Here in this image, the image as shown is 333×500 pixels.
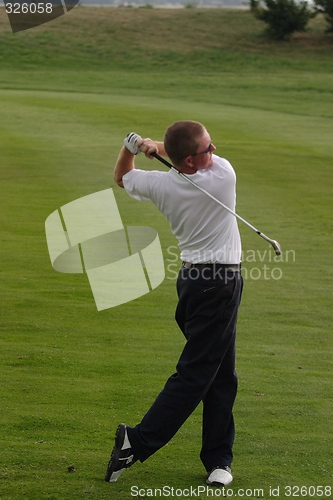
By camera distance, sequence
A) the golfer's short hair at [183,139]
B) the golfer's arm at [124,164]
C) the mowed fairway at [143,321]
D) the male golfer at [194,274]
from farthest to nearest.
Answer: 1. the mowed fairway at [143,321]
2. the golfer's arm at [124,164]
3. the male golfer at [194,274]
4. the golfer's short hair at [183,139]

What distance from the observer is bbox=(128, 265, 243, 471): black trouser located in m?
4.55

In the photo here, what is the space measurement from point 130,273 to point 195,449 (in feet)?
14.0

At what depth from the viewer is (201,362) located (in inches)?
181

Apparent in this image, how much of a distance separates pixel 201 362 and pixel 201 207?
2.58 ft

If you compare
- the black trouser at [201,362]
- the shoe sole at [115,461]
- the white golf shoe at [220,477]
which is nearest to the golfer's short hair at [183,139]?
the black trouser at [201,362]

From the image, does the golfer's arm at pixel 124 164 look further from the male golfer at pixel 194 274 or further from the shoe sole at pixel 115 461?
the shoe sole at pixel 115 461

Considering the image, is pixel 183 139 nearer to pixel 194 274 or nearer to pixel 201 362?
pixel 194 274

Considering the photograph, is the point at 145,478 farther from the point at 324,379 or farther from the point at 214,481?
the point at 324,379

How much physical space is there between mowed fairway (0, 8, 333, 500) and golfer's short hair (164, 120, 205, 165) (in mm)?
1685

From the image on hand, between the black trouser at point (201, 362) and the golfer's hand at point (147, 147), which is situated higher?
the golfer's hand at point (147, 147)

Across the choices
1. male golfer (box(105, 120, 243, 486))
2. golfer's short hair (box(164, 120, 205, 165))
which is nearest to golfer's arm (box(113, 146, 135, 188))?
male golfer (box(105, 120, 243, 486))

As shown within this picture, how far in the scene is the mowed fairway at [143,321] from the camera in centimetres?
484

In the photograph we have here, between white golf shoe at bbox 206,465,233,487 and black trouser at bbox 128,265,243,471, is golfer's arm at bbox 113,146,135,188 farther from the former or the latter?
white golf shoe at bbox 206,465,233,487

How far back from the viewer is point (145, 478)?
4.72 m
